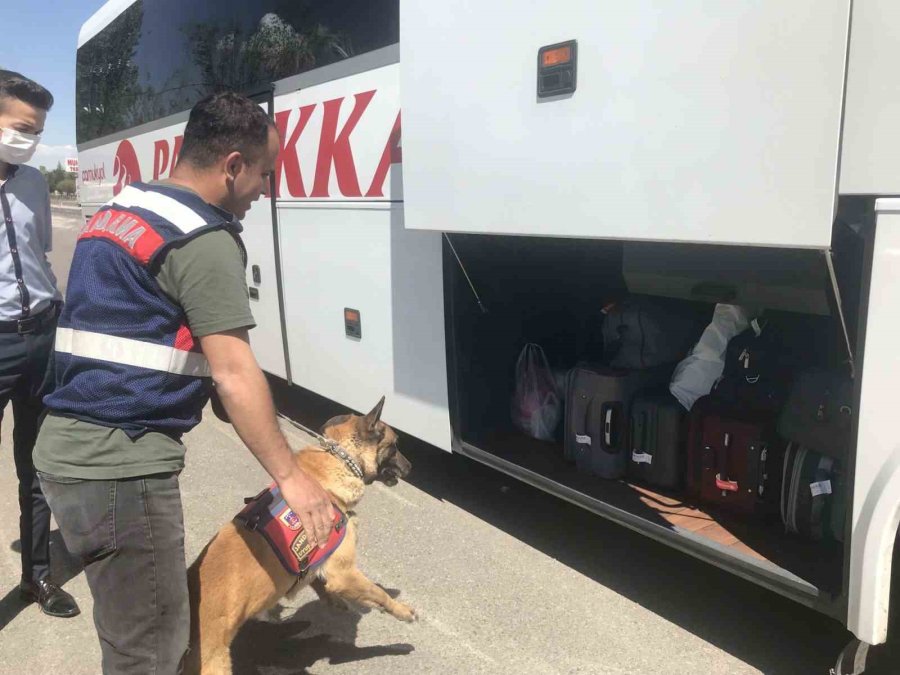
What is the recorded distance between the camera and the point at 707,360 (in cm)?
381

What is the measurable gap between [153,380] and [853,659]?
2.38 meters

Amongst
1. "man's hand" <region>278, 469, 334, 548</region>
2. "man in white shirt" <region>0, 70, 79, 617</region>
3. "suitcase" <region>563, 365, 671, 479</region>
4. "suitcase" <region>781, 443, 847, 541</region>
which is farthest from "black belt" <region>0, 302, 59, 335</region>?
"suitcase" <region>781, 443, 847, 541</region>

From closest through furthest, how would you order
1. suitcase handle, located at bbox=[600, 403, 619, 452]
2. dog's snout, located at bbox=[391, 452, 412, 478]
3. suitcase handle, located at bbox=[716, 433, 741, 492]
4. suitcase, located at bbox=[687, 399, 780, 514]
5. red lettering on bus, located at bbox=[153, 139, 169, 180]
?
dog's snout, located at bbox=[391, 452, 412, 478], suitcase, located at bbox=[687, 399, 780, 514], suitcase handle, located at bbox=[716, 433, 741, 492], suitcase handle, located at bbox=[600, 403, 619, 452], red lettering on bus, located at bbox=[153, 139, 169, 180]

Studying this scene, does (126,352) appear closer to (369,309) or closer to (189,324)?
(189,324)

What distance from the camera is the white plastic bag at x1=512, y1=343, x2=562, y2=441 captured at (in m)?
4.23

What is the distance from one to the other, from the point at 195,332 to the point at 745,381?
2.77 m

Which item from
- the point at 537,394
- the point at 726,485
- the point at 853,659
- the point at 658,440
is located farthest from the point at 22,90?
the point at 853,659

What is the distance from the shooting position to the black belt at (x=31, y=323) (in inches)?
114

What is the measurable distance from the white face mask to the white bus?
5.10 ft

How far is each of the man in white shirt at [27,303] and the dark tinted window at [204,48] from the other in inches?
73.0

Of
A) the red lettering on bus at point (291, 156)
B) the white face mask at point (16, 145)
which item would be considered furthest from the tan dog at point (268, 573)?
the red lettering on bus at point (291, 156)

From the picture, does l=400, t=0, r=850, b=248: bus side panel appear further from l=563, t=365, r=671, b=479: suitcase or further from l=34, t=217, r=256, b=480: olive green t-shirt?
l=34, t=217, r=256, b=480: olive green t-shirt

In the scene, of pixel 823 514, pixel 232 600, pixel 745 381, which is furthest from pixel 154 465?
pixel 745 381

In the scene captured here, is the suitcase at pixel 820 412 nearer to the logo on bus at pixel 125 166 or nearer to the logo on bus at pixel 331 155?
the logo on bus at pixel 331 155
